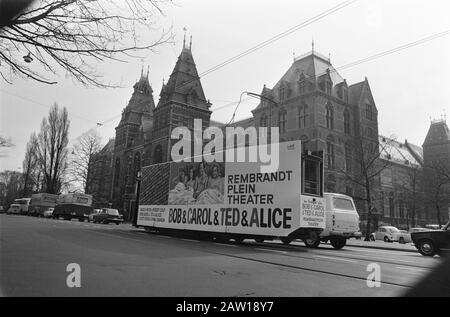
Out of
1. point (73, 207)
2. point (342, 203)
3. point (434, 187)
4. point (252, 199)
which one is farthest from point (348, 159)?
point (252, 199)

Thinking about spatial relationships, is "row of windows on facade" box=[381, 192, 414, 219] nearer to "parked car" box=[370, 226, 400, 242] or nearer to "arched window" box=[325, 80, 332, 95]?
"arched window" box=[325, 80, 332, 95]

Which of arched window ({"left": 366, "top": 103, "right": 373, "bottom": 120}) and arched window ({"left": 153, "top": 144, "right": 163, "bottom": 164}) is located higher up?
arched window ({"left": 366, "top": 103, "right": 373, "bottom": 120})

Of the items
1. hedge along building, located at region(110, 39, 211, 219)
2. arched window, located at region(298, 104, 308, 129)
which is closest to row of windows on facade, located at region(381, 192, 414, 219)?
arched window, located at region(298, 104, 308, 129)

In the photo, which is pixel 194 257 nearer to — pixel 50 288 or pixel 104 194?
pixel 50 288

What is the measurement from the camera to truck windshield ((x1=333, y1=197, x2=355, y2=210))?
640 inches

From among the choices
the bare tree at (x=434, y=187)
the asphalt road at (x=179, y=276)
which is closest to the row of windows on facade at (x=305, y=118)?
the bare tree at (x=434, y=187)

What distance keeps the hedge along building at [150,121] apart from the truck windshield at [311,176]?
39.7 meters

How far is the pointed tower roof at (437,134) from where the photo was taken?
265ft

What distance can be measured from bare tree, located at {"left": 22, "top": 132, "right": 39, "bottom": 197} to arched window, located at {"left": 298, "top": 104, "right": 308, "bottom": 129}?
1647 inches

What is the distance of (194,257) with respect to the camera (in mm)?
9305

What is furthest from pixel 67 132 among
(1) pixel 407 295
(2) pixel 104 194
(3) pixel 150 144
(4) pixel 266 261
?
(1) pixel 407 295

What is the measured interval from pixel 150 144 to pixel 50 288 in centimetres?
6270

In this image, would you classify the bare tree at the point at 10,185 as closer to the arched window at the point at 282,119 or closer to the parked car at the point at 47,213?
the parked car at the point at 47,213

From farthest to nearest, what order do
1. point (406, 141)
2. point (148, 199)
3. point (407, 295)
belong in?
point (406, 141) → point (148, 199) → point (407, 295)
